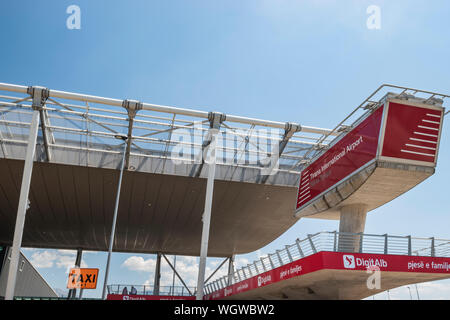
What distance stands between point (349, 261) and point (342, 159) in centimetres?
475

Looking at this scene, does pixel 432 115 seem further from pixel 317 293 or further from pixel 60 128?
pixel 60 128

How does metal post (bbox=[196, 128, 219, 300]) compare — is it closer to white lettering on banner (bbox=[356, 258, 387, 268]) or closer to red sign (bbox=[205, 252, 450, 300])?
red sign (bbox=[205, 252, 450, 300])

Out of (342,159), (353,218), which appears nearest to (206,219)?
(353,218)

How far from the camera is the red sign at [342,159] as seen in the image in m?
17.5

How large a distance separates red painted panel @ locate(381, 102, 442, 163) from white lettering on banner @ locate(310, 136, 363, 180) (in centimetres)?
164

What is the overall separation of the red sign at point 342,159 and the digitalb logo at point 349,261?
3632 mm

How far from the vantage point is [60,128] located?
26328 millimetres

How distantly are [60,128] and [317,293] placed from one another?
17.0m

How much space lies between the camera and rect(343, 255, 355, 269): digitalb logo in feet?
55.8

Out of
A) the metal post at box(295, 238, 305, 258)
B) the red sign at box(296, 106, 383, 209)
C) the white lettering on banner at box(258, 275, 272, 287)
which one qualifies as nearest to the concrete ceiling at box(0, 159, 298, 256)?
the red sign at box(296, 106, 383, 209)

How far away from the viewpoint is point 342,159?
65.0 ft

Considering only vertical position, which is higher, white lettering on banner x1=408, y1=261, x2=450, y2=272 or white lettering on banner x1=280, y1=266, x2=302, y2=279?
white lettering on banner x1=408, y1=261, x2=450, y2=272

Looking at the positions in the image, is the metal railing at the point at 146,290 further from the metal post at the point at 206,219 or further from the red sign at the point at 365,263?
the red sign at the point at 365,263
